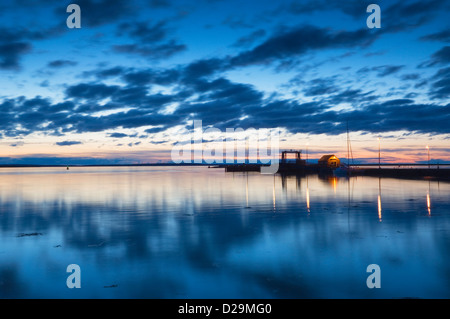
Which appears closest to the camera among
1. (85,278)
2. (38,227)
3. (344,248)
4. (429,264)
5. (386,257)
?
(85,278)

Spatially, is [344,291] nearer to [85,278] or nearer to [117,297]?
[117,297]

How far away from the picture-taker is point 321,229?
16.7 meters

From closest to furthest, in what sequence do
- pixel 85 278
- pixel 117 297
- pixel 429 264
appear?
1. pixel 117 297
2. pixel 85 278
3. pixel 429 264

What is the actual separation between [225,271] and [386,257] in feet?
18.5

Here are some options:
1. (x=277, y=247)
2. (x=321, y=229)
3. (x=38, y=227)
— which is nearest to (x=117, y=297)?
(x=277, y=247)

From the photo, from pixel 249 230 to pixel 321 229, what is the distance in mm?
3499
